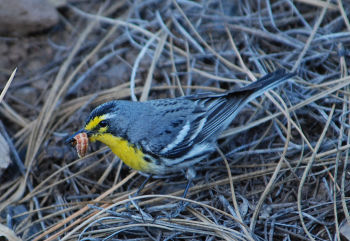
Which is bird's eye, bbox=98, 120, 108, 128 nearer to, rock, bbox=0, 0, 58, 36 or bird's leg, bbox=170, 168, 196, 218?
bird's leg, bbox=170, 168, 196, 218

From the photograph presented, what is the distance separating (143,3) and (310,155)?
299cm

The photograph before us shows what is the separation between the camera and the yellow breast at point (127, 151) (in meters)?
4.01

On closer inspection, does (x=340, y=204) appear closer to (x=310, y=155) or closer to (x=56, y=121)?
(x=310, y=155)

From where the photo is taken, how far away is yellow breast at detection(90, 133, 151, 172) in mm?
4012

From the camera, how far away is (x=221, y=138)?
464 centimetres

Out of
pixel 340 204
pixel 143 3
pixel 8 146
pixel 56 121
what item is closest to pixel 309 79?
pixel 340 204

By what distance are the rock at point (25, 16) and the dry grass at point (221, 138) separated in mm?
236

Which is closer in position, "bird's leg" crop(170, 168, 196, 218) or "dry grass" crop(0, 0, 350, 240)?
"dry grass" crop(0, 0, 350, 240)

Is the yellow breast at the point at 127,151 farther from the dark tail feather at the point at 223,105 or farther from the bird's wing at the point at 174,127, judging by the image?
the dark tail feather at the point at 223,105

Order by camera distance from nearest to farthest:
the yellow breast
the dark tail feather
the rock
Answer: the yellow breast → the dark tail feather → the rock

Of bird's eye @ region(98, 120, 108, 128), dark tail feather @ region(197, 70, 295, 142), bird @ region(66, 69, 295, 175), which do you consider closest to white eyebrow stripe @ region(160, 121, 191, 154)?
bird @ region(66, 69, 295, 175)

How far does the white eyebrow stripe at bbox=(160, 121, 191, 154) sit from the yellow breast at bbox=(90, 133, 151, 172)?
8.2 inches

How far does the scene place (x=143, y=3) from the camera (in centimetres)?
571

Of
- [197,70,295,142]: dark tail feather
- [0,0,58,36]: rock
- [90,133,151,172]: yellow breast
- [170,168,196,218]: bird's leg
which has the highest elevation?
[0,0,58,36]: rock
